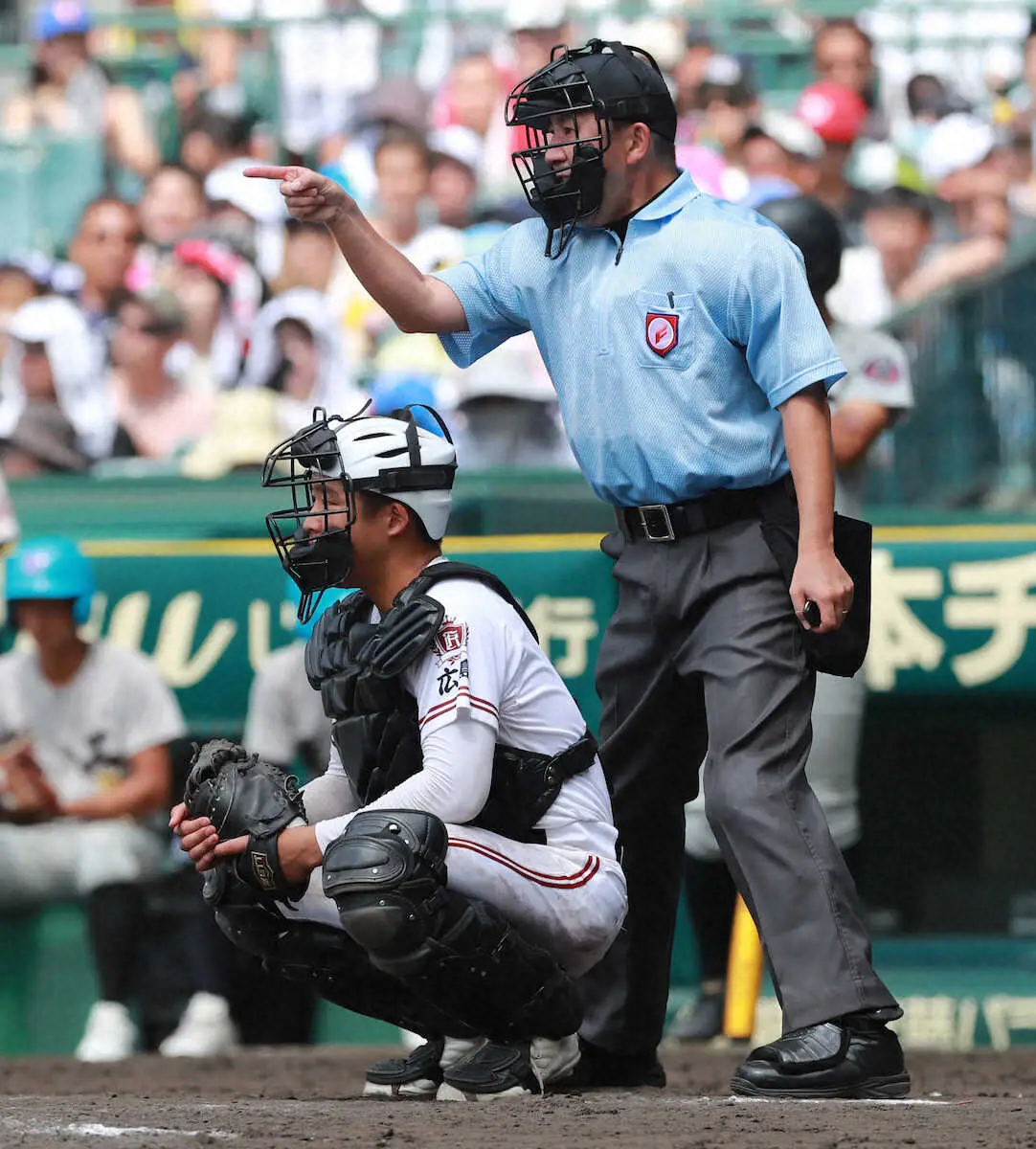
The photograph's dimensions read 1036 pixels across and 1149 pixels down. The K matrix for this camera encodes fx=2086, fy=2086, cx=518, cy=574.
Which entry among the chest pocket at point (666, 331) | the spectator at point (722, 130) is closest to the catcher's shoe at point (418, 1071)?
the chest pocket at point (666, 331)

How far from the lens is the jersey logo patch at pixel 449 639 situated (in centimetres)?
357

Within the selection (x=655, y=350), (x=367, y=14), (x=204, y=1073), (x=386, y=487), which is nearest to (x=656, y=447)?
(x=655, y=350)

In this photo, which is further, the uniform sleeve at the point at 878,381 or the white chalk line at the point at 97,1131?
the uniform sleeve at the point at 878,381

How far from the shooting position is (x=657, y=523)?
12.6 ft

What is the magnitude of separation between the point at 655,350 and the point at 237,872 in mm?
1182

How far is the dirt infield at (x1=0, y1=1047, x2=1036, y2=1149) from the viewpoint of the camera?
2980mm

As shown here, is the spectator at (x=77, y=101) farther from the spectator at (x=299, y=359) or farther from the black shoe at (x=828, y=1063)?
the black shoe at (x=828, y=1063)

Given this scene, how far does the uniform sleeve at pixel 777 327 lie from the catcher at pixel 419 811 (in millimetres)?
597

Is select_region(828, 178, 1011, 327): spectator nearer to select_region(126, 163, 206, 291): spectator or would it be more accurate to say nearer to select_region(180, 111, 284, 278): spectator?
select_region(180, 111, 284, 278): spectator

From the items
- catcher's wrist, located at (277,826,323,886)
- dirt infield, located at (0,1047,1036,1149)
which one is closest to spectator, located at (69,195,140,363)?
dirt infield, located at (0,1047,1036,1149)

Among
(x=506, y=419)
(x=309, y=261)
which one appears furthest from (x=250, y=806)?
(x=309, y=261)

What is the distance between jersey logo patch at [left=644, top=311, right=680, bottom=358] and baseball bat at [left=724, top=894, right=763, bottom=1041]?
2272mm

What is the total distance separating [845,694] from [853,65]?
4760 millimetres

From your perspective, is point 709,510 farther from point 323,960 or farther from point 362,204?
point 362,204
